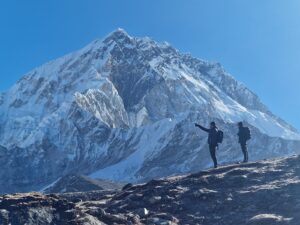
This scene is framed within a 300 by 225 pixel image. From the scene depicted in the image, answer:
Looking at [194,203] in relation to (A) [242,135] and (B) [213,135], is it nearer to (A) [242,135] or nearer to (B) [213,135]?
(B) [213,135]

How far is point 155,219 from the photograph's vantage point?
1120 inches

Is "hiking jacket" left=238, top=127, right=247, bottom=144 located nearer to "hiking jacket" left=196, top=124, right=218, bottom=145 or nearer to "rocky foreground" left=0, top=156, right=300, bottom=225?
"hiking jacket" left=196, top=124, right=218, bottom=145

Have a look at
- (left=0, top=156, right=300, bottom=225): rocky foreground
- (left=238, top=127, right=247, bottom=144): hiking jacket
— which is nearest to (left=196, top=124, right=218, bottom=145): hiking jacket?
(left=0, top=156, right=300, bottom=225): rocky foreground

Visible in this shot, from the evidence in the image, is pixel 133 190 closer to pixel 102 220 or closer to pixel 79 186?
pixel 102 220

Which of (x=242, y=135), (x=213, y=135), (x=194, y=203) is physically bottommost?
(x=194, y=203)

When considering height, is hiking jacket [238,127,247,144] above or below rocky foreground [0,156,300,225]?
above

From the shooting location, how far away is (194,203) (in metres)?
31.0

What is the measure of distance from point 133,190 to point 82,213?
274 inches

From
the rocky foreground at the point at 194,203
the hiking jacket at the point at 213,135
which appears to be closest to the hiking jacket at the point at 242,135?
the hiking jacket at the point at 213,135

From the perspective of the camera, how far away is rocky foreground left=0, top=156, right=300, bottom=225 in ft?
88.9

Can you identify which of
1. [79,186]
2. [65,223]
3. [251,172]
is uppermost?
[79,186]

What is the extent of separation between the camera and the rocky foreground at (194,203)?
2709 centimetres

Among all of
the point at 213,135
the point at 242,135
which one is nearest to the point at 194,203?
the point at 213,135

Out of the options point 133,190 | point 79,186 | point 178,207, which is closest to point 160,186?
point 133,190
